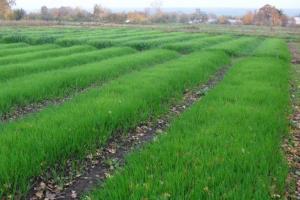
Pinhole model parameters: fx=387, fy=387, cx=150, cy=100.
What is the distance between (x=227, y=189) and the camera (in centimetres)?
568

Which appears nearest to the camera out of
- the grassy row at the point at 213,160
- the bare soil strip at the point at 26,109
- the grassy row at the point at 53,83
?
the grassy row at the point at 213,160

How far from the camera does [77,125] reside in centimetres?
869

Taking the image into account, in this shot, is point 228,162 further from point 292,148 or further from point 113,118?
point 113,118

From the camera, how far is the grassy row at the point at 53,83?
12.0 m

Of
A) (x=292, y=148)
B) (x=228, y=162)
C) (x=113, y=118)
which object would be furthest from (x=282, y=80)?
(x=228, y=162)

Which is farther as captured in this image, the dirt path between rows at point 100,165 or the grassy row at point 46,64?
the grassy row at point 46,64

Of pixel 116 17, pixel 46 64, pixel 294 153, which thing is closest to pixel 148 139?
pixel 294 153

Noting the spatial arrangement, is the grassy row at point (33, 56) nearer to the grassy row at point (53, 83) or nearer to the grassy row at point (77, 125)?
the grassy row at point (53, 83)

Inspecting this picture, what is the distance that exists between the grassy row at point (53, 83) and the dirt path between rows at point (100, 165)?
13.8ft

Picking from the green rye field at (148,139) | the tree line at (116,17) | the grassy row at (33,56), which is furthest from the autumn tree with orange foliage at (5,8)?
the green rye field at (148,139)

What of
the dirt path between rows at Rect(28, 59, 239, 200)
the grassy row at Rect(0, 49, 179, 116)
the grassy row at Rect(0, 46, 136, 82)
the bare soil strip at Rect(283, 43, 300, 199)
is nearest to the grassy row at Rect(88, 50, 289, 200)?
the bare soil strip at Rect(283, 43, 300, 199)

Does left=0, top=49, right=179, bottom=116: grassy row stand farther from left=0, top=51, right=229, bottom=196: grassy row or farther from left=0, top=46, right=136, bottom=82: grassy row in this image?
left=0, top=51, right=229, bottom=196: grassy row

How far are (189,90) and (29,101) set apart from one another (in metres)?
6.15

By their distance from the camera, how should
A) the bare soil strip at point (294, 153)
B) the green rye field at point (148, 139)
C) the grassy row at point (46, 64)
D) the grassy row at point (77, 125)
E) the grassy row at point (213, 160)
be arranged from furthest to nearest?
the grassy row at point (46, 64) → the grassy row at point (77, 125) → the bare soil strip at point (294, 153) → the green rye field at point (148, 139) → the grassy row at point (213, 160)
